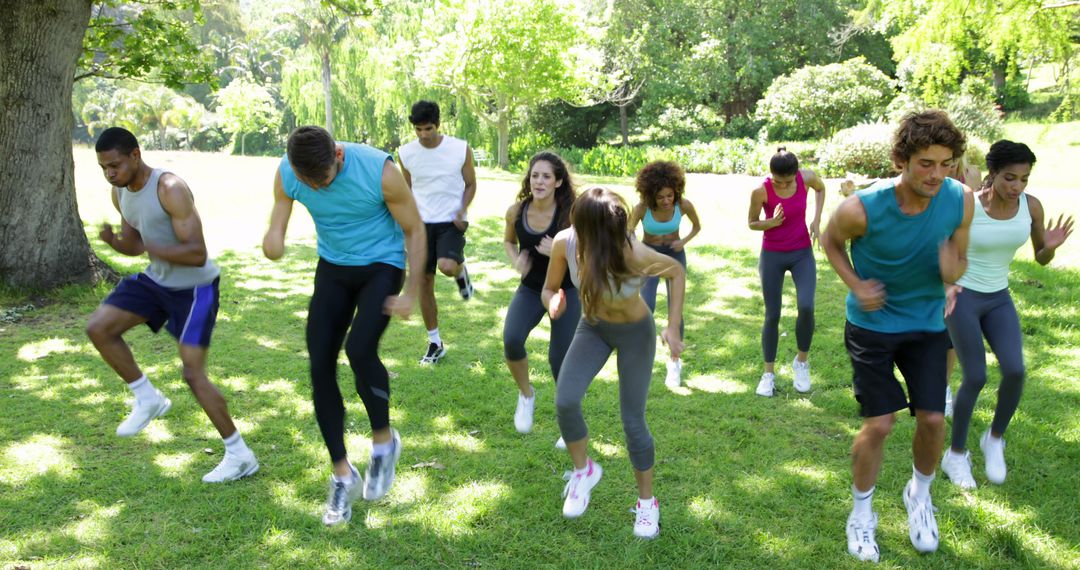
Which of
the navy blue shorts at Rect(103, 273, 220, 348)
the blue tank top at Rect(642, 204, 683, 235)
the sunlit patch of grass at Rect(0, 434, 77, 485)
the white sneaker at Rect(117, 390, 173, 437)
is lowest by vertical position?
the sunlit patch of grass at Rect(0, 434, 77, 485)

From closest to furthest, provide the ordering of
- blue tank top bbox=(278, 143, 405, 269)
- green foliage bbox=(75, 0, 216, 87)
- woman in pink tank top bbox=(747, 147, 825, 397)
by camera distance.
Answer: blue tank top bbox=(278, 143, 405, 269)
woman in pink tank top bbox=(747, 147, 825, 397)
green foliage bbox=(75, 0, 216, 87)

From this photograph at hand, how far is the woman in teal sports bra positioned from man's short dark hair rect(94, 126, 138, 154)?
11.1 feet

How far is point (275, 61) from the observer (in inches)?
2997

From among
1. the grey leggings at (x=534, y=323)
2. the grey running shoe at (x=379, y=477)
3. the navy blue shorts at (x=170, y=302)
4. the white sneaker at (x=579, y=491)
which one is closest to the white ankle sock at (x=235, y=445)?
the navy blue shorts at (x=170, y=302)

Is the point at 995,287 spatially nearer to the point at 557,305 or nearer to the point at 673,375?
the point at 557,305

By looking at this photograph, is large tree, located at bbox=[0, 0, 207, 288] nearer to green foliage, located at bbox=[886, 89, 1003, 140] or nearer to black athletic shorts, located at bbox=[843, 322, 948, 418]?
black athletic shorts, located at bbox=[843, 322, 948, 418]

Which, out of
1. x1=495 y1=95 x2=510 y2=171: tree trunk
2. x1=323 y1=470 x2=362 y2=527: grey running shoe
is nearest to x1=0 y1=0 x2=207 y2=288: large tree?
x1=323 y1=470 x2=362 y2=527: grey running shoe

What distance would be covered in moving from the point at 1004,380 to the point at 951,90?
2727 cm

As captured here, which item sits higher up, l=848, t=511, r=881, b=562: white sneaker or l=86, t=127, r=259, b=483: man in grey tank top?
l=86, t=127, r=259, b=483: man in grey tank top

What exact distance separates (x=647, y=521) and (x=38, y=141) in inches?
332

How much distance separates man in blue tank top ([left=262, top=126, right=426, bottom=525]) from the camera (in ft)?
13.5

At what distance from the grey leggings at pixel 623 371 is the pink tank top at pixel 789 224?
241cm

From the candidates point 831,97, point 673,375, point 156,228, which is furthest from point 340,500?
point 831,97

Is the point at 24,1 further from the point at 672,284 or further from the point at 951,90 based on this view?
the point at 951,90
